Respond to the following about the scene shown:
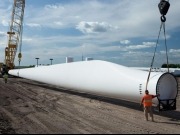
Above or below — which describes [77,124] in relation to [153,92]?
below

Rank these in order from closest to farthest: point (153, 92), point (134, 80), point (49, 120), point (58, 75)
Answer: point (49, 120) → point (153, 92) → point (134, 80) → point (58, 75)

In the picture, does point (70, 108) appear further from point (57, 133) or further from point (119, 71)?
point (57, 133)

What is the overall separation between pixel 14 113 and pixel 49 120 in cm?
252

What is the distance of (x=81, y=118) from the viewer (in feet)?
42.3

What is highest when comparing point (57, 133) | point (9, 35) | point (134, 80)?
point (9, 35)

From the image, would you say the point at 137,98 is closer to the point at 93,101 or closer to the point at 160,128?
the point at 160,128

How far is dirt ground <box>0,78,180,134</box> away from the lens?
10.8 metres

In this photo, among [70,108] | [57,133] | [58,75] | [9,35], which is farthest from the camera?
[9,35]

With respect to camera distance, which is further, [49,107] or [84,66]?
[84,66]

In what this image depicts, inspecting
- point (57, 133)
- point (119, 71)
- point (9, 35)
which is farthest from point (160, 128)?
point (9, 35)

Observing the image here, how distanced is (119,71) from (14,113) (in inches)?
226

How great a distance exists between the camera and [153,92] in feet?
43.6

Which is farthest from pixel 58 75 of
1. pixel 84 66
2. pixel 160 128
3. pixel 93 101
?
pixel 160 128

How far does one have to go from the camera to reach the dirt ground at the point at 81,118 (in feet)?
35.4
